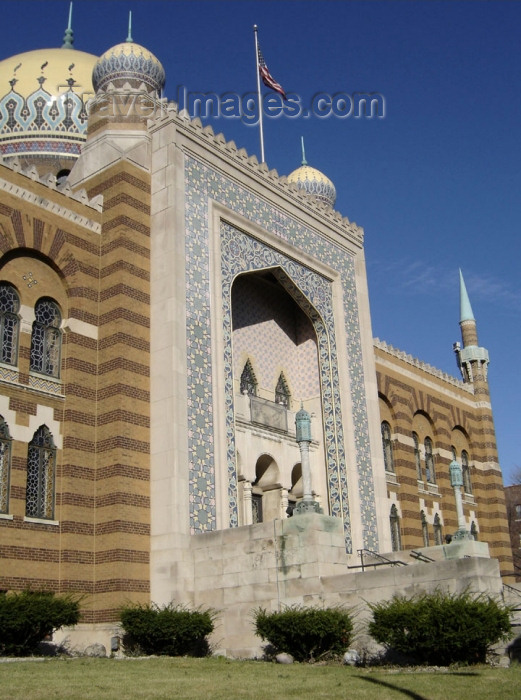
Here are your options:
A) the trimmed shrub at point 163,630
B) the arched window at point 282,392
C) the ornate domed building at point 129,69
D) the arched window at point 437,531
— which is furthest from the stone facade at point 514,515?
the trimmed shrub at point 163,630

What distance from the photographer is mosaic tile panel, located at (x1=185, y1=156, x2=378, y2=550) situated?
773 inches

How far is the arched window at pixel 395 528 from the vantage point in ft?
96.0

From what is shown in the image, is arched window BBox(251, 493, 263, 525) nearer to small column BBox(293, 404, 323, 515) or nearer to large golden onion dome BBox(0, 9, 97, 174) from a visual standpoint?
small column BBox(293, 404, 323, 515)

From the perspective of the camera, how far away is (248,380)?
24.7 metres

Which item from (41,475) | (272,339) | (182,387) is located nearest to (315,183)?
(272,339)

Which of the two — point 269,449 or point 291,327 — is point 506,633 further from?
point 291,327

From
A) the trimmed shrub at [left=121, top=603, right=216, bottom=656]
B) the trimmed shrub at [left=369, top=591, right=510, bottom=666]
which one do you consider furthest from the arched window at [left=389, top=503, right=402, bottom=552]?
the trimmed shrub at [left=369, top=591, right=510, bottom=666]

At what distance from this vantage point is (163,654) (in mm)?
16656

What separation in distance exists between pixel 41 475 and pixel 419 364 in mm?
19061

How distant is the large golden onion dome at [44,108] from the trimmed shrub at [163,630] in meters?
17.1

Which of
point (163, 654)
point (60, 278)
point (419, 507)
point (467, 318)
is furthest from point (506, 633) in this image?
Result: point (467, 318)

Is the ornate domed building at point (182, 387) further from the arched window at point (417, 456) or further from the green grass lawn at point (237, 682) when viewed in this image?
→ the arched window at point (417, 456)

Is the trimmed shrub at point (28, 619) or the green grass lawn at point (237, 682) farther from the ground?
the trimmed shrub at point (28, 619)

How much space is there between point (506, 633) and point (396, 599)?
6.32 ft
